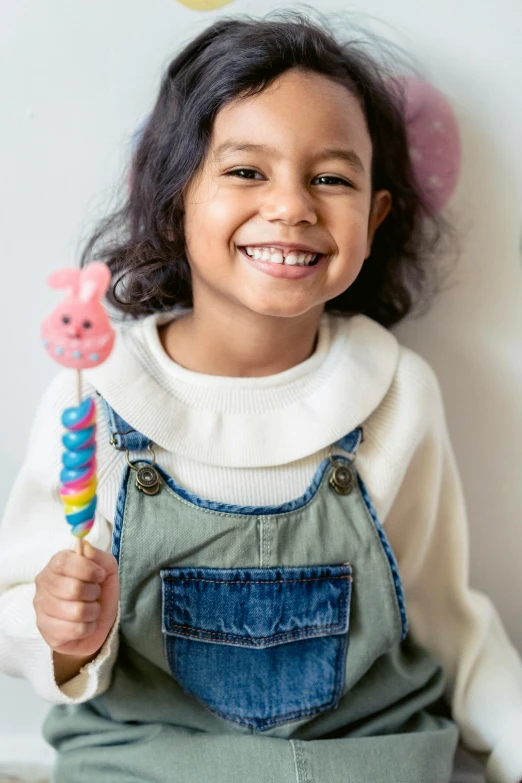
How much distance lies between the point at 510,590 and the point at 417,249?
1.52ft

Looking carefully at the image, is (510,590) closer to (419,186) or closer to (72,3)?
(419,186)

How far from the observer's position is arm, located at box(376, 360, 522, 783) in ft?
3.27

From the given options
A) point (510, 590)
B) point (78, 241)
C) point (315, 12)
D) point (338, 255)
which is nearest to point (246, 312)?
point (338, 255)

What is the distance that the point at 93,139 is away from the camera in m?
1.00

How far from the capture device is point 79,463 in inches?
26.2

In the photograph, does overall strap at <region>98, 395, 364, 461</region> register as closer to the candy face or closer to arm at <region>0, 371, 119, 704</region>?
arm at <region>0, 371, 119, 704</region>

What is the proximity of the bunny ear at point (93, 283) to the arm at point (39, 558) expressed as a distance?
281mm

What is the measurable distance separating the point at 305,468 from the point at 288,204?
279mm

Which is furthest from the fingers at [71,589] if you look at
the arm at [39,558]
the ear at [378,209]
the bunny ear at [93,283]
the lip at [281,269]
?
the ear at [378,209]

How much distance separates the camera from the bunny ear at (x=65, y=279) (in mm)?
640

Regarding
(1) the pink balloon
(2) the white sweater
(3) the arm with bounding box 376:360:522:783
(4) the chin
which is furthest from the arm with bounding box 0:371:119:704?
(1) the pink balloon

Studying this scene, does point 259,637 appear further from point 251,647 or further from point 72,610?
point 72,610

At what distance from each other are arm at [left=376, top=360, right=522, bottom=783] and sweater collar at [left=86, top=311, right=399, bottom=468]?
0.09 m

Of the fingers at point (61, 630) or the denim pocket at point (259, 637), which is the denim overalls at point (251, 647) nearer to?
the denim pocket at point (259, 637)
